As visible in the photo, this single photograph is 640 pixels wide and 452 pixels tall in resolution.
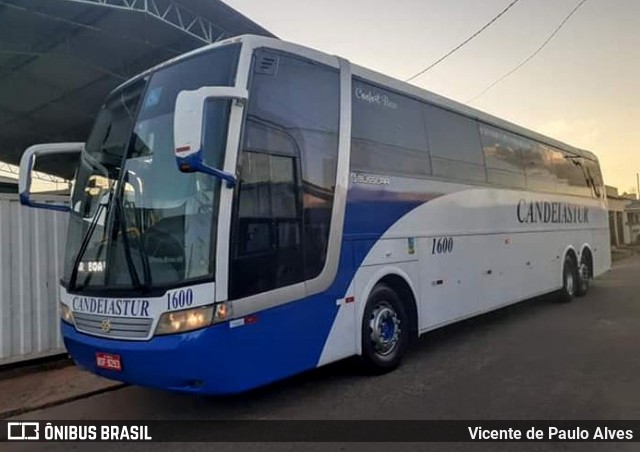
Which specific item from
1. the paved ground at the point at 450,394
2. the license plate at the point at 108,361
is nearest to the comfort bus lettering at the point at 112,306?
the license plate at the point at 108,361

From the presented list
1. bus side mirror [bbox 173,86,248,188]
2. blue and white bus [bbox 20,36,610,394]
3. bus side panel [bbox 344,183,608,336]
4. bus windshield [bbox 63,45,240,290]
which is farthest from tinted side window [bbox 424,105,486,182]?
bus side mirror [bbox 173,86,248,188]

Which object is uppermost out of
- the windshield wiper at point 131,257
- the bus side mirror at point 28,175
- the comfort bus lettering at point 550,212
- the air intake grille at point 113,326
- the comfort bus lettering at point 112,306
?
the bus side mirror at point 28,175

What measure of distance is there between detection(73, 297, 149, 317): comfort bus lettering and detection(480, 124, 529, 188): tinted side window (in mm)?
6120

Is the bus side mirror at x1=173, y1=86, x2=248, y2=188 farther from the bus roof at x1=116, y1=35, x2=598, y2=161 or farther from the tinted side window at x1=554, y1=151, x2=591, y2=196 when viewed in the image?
the tinted side window at x1=554, y1=151, x2=591, y2=196

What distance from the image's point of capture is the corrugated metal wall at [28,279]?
6.48 metres

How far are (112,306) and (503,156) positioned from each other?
709cm

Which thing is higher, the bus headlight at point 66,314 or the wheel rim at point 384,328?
the bus headlight at point 66,314

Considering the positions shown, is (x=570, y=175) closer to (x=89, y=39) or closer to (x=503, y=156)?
(x=503, y=156)

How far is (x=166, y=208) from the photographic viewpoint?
4.33 meters

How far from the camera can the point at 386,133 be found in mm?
6340

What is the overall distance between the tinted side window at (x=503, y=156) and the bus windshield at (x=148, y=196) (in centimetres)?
529

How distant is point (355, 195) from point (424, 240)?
151 centimetres

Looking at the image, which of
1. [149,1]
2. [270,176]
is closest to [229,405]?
[270,176]

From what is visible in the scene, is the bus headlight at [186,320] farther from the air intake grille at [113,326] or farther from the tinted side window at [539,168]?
the tinted side window at [539,168]
